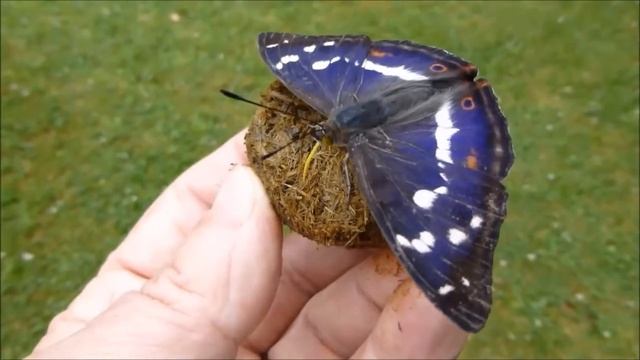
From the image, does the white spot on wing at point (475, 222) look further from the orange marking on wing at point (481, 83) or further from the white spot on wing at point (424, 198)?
the orange marking on wing at point (481, 83)

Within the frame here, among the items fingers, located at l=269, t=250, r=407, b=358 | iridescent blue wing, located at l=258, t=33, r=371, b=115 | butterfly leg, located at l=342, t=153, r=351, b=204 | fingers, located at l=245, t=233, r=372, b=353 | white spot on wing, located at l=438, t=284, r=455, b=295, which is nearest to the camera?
white spot on wing, located at l=438, t=284, r=455, b=295

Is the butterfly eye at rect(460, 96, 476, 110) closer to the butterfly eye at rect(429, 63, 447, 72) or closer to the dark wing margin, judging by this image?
the butterfly eye at rect(429, 63, 447, 72)

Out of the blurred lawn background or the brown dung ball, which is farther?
the blurred lawn background

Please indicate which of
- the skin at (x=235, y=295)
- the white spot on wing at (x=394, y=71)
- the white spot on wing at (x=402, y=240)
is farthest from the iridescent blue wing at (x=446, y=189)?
the skin at (x=235, y=295)

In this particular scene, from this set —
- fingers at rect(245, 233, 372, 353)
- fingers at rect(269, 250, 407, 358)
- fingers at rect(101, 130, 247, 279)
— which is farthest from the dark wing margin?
fingers at rect(101, 130, 247, 279)

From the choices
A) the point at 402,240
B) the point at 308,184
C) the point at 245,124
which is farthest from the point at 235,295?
the point at 245,124

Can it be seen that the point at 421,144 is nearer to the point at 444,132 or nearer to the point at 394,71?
the point at 444,132
